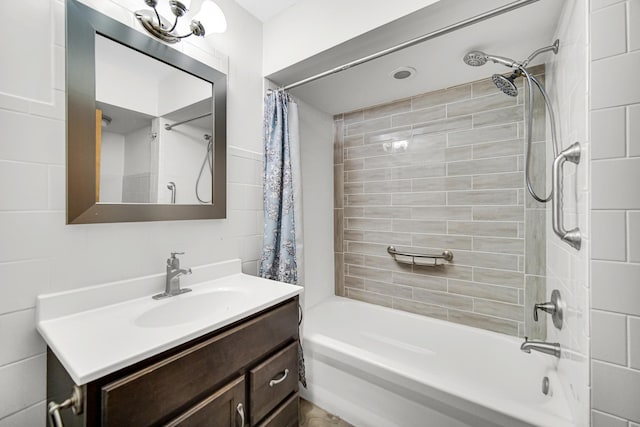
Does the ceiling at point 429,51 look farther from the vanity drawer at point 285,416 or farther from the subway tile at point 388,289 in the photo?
the vanity drawer at point 285,416

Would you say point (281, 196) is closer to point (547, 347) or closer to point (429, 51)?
point (429, 51)

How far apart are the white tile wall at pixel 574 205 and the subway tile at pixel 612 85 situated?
0.15ft

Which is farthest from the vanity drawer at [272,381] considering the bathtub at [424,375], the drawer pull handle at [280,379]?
the bathtub at [424,375]

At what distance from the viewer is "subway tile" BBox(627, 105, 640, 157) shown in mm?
737

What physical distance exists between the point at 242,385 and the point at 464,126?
6.82 feet

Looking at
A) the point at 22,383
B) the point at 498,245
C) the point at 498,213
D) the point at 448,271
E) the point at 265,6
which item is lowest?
the point at 22,383

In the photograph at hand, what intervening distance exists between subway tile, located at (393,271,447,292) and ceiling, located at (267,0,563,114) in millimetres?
1473

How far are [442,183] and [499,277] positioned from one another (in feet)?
2.51

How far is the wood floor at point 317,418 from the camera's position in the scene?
152cm

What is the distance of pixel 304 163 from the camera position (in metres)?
2.19

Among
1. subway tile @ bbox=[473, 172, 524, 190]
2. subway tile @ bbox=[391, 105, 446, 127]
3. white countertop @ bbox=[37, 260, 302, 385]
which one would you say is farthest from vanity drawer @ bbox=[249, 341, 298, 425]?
subway tile @ bbox=[391, 105, 446, 127]

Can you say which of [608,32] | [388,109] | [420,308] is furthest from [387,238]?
[608,32]

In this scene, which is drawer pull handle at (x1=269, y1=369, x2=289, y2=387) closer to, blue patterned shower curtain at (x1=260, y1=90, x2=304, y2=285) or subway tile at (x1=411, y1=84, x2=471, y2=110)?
blue patterned shower curtain at (x1=260, y1=90, x2=304, y2=285)

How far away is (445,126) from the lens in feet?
6.45
